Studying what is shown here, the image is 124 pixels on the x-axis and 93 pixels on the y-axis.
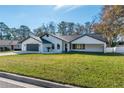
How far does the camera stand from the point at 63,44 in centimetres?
3928

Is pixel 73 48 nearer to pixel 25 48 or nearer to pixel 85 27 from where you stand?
pixel 25 48

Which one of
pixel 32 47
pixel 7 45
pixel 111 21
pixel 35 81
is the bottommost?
pixel 35 81

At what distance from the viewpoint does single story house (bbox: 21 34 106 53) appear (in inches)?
1468

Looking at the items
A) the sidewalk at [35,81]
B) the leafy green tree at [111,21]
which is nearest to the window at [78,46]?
the leafy green tree at [111,21]

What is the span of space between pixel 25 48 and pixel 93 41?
11.4 m

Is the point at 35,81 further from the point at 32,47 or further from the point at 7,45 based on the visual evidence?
the point at 7,45

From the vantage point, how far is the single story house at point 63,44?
37.3 meters

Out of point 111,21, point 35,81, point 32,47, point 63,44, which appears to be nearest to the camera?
point 35,81

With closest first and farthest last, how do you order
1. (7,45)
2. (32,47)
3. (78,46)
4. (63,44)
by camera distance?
1. (78,46)
2. (63,44)
3. (32,47)
4. (7,45)

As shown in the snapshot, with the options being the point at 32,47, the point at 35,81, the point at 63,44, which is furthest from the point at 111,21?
the point at 35,81

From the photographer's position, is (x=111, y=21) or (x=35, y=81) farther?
(x=111, y=21)

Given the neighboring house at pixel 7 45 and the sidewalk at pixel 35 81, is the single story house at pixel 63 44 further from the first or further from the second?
the sidewalk at pixel 35 81

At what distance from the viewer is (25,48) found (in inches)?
1606

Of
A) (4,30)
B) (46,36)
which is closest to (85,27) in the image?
(46,36)
